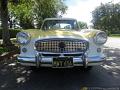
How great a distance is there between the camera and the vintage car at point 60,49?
21.6 ft

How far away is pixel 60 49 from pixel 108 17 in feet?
320

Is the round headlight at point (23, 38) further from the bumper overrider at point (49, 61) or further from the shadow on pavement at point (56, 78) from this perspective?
the shadow on pavement at point (56, 78)

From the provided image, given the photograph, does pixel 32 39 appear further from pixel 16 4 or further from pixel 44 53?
pixel 16 4

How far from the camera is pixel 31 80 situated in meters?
7.02

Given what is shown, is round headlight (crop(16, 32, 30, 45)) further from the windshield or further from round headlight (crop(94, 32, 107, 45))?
the windshield

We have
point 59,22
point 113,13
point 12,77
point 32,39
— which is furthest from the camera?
point 113,13

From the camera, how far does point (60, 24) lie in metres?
9.25

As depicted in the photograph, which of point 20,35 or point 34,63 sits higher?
point 20,35

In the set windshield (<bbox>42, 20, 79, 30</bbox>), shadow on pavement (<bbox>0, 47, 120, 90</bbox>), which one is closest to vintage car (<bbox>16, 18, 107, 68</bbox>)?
shadow on pavement (<bbox>0, 47, 120, 90</bbox>)

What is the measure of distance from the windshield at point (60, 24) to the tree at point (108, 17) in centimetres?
9237

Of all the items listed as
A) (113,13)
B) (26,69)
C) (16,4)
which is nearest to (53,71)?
(26,69)

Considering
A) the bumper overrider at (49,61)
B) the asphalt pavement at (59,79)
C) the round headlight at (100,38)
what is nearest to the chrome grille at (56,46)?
the bumper overrider at (49,61)

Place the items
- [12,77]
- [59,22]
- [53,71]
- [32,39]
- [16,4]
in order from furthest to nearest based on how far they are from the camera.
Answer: [16,4], [59,22], [53,71], [12,77], [32,39]

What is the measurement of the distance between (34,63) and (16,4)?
13.1 m
